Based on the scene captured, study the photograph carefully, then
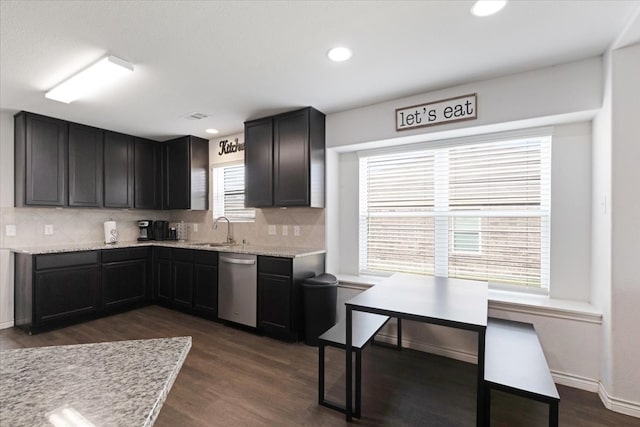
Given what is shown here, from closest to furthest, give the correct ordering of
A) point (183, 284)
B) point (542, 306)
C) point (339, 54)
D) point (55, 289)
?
1. point (339, 54)
2. point (542, 306)
3. point (55, 289)
4. point (183, 284)

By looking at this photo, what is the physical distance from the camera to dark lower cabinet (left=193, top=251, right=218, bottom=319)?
144 inches

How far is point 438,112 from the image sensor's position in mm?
2789

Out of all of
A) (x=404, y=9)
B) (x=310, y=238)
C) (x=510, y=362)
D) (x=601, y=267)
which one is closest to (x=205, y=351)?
(x=310, y=238)

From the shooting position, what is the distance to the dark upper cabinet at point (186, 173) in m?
4.45

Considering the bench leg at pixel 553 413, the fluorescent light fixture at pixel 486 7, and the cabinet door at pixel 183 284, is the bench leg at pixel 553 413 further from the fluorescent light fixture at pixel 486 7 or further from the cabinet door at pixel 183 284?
the cabinet door at pixel 183 284

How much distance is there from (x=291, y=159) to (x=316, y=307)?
164 centimetres

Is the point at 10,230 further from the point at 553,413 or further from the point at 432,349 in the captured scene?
the point at 553,413

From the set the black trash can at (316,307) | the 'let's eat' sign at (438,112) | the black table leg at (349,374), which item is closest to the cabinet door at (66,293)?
the black trash can at (316,307)

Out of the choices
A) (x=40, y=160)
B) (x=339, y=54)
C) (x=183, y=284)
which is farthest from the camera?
(x=183, y=284)

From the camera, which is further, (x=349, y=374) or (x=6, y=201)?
(x=6, y=201)

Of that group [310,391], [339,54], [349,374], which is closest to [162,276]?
[310,391]

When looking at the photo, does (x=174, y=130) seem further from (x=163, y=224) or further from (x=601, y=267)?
(x=601, y=267)

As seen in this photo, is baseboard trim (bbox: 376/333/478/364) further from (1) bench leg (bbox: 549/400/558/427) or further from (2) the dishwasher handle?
(2) the dishwasher handle

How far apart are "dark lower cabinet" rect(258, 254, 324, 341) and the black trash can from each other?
0.30 feet
